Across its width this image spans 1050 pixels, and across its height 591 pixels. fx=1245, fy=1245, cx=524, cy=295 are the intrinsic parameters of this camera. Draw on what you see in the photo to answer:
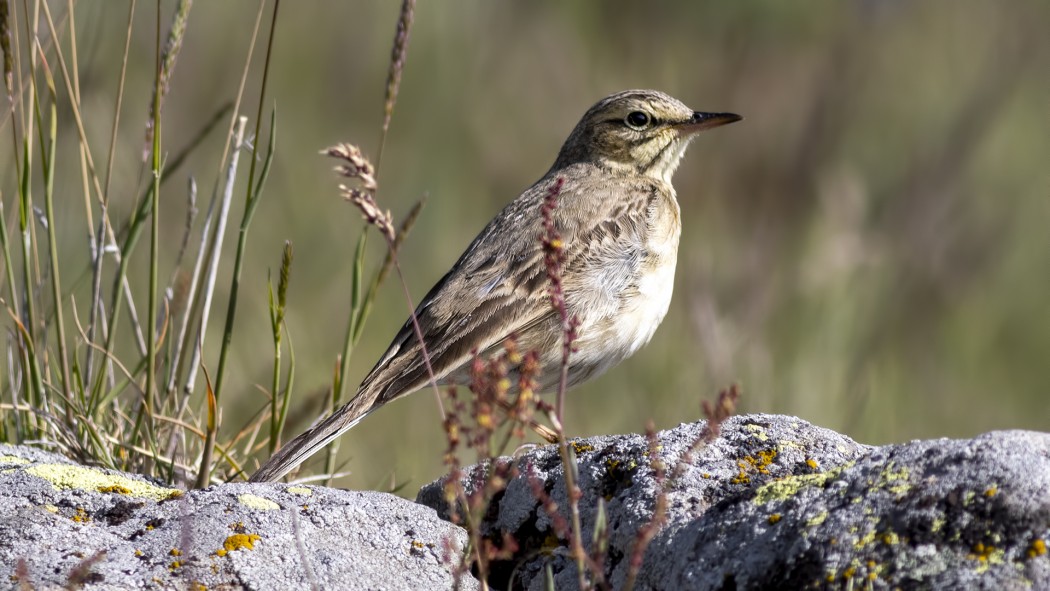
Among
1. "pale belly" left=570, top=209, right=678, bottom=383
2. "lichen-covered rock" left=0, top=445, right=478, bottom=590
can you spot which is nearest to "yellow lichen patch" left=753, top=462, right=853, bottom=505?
"lichen-covered rock" left=0, top=445, right=478, bottom=590

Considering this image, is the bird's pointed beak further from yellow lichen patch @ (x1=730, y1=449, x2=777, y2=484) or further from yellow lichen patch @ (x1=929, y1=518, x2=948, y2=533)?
yellow lichen patch @ (x1=929, y1=518, x2=948, y2=533)

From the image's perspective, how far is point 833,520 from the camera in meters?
2.74

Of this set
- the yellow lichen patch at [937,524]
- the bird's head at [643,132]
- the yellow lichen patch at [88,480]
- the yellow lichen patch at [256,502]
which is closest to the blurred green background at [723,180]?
the bird's head at [643,132]

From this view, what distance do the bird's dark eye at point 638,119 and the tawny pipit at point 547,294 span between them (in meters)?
0.50

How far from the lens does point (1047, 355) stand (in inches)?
344

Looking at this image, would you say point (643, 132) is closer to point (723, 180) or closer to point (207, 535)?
point (207, 535)

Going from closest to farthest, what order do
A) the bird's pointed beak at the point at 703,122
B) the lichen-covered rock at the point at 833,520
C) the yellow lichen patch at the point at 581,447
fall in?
1. the lichen-covered rock at the point at 833,520
2. the yellow lichen patch at the point at 581,447
3. the bird's pointed beak at the point at 703,122

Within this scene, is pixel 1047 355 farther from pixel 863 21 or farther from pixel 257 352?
pixel 257 352

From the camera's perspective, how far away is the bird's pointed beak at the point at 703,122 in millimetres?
6148

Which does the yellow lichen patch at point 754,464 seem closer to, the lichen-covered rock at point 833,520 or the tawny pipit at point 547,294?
the lichen-covered rock at point 833,520

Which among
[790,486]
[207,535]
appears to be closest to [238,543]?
[207,535]

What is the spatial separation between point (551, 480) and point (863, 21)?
8811mm

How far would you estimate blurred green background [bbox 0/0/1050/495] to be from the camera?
7.31m

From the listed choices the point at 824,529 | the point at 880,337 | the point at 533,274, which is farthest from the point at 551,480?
the point at 880,337
